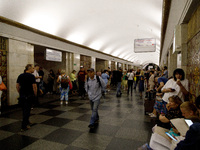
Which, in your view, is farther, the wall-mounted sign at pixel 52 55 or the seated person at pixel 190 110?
the wall-mounted sign at pixel 52 55

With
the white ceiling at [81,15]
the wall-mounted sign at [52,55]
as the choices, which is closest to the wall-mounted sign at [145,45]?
the white ceiling at [81,15]

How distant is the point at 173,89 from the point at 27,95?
3.66 m

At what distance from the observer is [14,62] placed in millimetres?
6512

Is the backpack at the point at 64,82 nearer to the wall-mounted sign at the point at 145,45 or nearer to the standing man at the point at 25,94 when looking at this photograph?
the standing man at the point at 25,94

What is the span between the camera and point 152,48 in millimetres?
12484

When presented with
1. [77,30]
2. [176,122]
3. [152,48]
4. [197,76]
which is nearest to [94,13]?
[77,30]

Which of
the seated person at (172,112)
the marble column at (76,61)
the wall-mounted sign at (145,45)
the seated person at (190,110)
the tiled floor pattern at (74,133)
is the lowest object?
the tiled floor pattern at (74,133)

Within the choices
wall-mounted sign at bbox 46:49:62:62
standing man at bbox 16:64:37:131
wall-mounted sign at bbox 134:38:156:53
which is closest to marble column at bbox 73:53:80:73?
wall-mounted sign at bbox 46:49:62:62

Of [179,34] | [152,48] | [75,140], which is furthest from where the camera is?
[152,48]

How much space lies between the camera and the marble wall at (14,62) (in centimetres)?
629

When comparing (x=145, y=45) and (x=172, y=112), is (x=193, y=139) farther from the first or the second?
(x=145, y=45)

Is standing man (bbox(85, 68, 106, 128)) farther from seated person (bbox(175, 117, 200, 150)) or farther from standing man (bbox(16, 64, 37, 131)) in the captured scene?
seated person (bbox(175, 117, 200, 150))

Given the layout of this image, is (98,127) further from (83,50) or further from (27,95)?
(83,50)

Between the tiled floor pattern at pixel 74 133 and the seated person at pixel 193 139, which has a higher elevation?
the seated person at pixel 193 139
